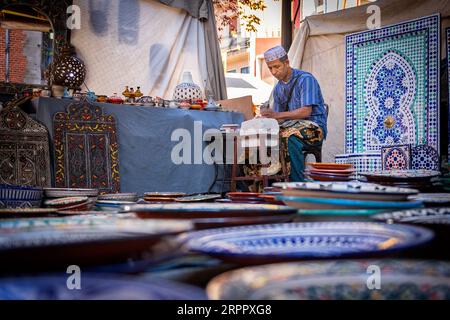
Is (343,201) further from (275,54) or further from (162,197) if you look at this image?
(275,54)

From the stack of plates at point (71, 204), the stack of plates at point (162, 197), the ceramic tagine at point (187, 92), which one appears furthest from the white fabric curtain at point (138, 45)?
the stack of plates at point (71, 204)


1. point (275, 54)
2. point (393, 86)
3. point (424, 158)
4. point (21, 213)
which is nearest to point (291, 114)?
point (275, 54)

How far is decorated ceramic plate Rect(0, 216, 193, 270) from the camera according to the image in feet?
1.90

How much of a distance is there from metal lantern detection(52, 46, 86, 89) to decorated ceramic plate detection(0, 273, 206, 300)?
159 inches

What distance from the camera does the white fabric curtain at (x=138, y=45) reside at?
6293 millimetres

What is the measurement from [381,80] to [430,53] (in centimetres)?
56

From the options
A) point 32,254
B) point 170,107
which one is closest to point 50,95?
point 170,107

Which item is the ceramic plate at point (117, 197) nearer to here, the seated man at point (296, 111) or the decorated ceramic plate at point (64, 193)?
the decorated ceramic plate at point (64, 193)

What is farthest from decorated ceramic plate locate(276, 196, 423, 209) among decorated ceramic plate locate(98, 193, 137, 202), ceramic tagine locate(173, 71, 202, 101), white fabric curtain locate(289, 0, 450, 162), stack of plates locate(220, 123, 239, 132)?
→ white fabric curtain locate(289, 0, 450, 162)

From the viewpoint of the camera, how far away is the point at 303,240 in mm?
689

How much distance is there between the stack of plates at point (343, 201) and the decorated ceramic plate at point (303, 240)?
0.13 m

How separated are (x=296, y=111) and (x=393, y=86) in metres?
1.52

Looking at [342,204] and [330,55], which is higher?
[330,55]

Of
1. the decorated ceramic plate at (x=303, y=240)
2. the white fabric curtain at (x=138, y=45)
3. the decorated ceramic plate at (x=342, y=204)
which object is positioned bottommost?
the decorated ceramic plate at (x=303, y=240)
